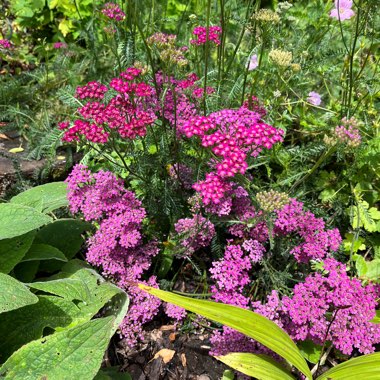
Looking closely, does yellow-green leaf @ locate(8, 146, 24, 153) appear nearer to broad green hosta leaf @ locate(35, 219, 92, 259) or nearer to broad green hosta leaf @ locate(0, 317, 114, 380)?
broad green hosta leaf @ locate(35, 219, 92, 259)

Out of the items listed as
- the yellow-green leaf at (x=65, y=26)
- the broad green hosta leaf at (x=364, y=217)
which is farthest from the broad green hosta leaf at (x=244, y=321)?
the yellow-green leaf at (x=65, y=26)

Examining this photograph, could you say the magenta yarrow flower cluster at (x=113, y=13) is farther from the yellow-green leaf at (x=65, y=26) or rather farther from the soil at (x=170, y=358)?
the yellow-green leaf at (x=65, y=26)

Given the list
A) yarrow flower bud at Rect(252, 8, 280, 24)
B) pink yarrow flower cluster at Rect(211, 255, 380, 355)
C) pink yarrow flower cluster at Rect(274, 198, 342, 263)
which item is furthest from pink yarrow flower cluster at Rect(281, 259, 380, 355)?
yarrow flower bud at Rect(252, 8, 280, 24)

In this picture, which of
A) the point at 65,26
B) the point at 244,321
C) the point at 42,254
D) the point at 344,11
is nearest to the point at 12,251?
the point at 42,254

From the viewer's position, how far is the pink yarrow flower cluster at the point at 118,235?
2.21 meters

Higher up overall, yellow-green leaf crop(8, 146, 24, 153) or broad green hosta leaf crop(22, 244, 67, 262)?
yellow-green leaf crop(8, 146, 24, 153)

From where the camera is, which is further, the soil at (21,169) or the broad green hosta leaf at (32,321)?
the soil at (21,169)

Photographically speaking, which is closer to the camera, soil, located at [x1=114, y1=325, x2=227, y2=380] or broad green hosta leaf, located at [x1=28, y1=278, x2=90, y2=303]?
broad green hosta leaf, located at [x1=28, y1=278, x2=90, y2=303]

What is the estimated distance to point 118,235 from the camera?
2.22 meters

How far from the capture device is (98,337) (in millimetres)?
1630

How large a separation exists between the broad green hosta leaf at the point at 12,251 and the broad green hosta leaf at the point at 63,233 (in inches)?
14.3

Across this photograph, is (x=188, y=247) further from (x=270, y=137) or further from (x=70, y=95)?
(x=70, y=95)

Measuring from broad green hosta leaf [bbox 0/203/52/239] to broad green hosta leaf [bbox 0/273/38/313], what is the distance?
0.20m

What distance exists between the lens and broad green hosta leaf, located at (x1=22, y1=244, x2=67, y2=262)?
213 centimetres
